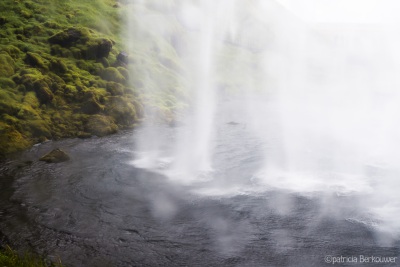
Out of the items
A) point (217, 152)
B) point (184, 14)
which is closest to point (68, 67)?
point (217, 152)

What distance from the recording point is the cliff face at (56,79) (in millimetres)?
44594

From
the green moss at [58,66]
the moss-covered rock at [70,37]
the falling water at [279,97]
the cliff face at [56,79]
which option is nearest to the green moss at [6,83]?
the cliff face at [56,79]

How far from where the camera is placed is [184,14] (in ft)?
399

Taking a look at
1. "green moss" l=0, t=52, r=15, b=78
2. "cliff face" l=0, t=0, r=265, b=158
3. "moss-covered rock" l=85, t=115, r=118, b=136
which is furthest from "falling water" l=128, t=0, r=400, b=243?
"green moss" l=0, t=52, r=15, b=78

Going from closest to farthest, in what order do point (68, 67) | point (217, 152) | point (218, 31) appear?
point (217, 152) → point (68, 67) → point (218, 31)

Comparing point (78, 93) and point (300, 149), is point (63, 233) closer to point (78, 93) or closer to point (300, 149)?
point (300, 149)

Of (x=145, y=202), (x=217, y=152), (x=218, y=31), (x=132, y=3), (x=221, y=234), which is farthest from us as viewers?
(x=218, y=31)

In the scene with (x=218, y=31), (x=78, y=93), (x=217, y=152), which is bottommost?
(x=217, y=152)

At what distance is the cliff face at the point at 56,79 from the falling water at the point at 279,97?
5575 millimetres

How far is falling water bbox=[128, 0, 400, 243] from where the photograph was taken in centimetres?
3186

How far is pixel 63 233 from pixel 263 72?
117879mm

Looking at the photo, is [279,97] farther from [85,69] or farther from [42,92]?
[42,92]

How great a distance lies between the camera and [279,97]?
350 ft

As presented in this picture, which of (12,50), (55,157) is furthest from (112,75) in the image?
(55,157)
